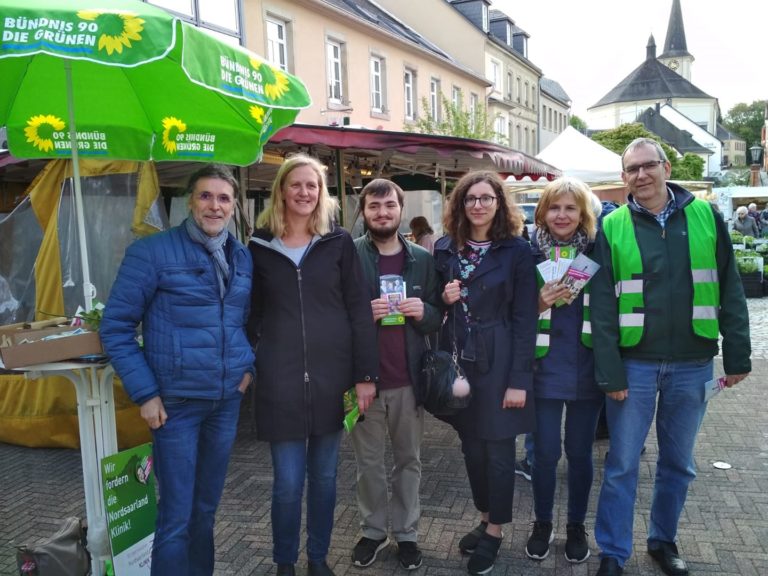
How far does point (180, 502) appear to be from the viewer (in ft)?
8.61

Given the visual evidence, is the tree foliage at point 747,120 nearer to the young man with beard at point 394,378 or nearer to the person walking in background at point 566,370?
the person walking in background at point 566,370

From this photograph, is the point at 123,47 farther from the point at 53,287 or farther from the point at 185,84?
the point at 53,287

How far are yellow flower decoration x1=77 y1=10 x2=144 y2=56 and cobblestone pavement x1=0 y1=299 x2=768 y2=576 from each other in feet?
8.29

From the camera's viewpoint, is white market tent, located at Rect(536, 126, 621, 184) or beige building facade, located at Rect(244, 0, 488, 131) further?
beige building facade, located at Rect(244, 0, 488, 131)

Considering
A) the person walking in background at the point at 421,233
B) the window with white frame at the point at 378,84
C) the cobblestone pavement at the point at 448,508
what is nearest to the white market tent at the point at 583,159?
the person walking in background at the point at 421,233

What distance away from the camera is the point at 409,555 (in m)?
3.24

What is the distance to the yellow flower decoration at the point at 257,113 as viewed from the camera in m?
3.78

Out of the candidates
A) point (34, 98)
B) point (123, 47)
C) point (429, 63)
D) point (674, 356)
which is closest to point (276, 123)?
point (34, 98)

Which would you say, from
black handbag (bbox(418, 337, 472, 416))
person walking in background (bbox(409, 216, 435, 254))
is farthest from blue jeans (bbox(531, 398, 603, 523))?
person walking in background (bbox(409, 216, 435, 254))

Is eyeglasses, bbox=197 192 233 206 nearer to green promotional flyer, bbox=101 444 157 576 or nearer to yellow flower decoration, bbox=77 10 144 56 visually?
yellow flower decoration, bbox=77 10 144 56

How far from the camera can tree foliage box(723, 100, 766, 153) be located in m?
118

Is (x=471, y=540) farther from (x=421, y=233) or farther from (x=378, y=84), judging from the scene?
(x=378, y=84)

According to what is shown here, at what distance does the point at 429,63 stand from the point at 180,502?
922 inches

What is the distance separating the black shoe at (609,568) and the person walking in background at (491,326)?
Answer: 48 centimetres
